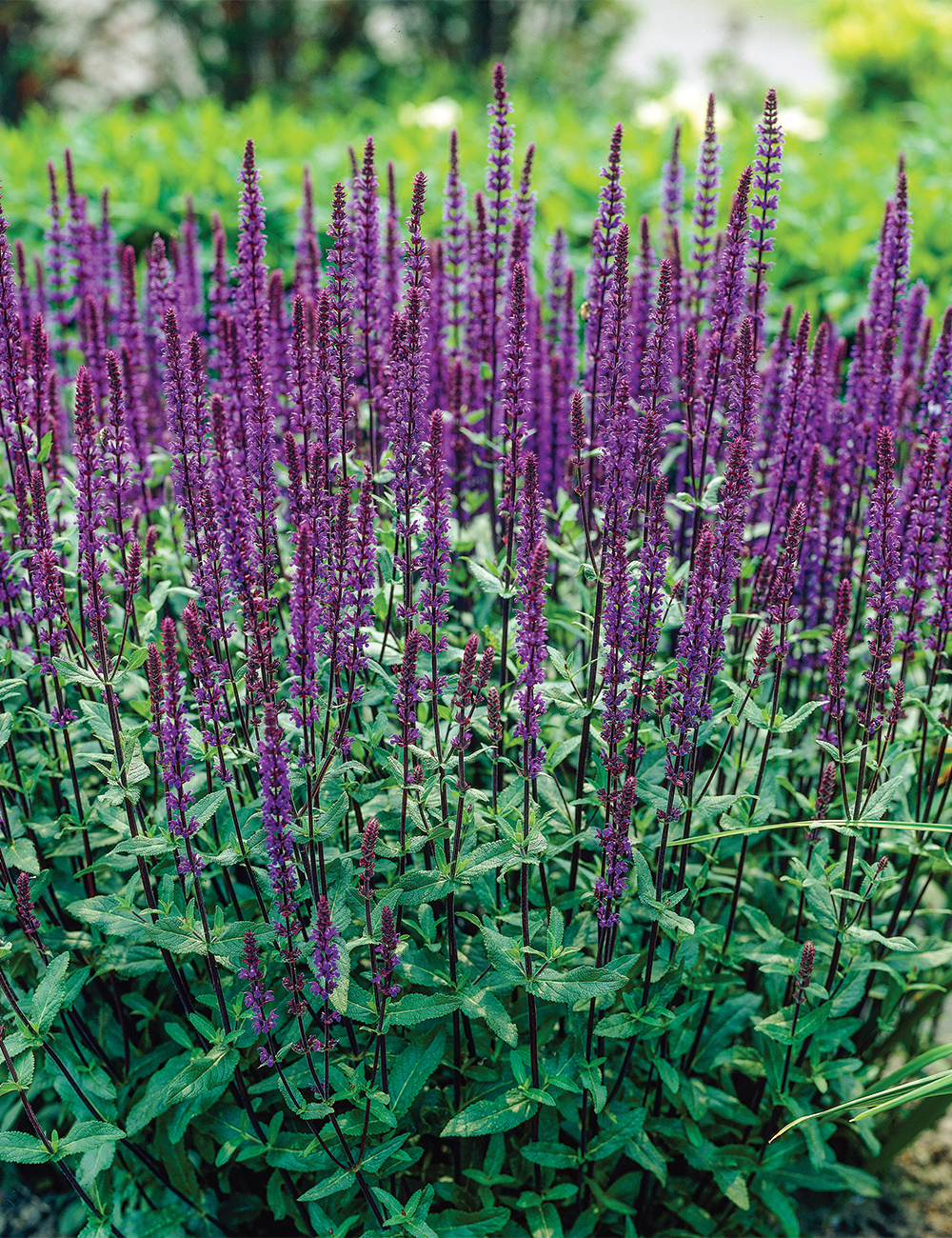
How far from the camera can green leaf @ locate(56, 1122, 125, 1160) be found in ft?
10.9

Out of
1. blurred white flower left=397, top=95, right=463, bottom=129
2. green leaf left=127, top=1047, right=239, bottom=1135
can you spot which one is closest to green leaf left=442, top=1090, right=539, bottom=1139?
green leaf left=127, top=1047, right=239, bottom=1135

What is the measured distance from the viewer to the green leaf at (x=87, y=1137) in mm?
3334

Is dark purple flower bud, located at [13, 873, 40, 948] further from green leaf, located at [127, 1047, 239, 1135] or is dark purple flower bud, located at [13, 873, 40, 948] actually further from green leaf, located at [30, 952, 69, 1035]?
green leaf, located at [127, 1047, 239, 1135]

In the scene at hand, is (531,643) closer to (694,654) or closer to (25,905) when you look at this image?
(694,654)

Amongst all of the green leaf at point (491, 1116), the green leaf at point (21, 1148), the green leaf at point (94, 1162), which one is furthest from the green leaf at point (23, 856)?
the green leaf at point (491, 1116)

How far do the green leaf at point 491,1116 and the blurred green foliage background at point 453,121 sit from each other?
5.18 meters

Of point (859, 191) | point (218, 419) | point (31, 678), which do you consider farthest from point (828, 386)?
point (859, 191)

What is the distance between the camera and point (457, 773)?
3818 millimetres

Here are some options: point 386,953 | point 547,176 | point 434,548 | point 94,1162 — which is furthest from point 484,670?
point 547,176

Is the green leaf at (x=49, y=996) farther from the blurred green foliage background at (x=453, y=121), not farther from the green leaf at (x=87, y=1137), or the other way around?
the blurred green foliage background at (x=453, y=121)

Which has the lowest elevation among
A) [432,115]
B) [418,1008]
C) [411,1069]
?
[411,1069]

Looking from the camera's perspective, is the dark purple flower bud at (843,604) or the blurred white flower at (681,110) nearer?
the dark purple flower bud at (843,604)

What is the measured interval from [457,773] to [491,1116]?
3.63 feet

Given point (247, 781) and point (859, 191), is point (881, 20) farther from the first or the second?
point (247, 781)
